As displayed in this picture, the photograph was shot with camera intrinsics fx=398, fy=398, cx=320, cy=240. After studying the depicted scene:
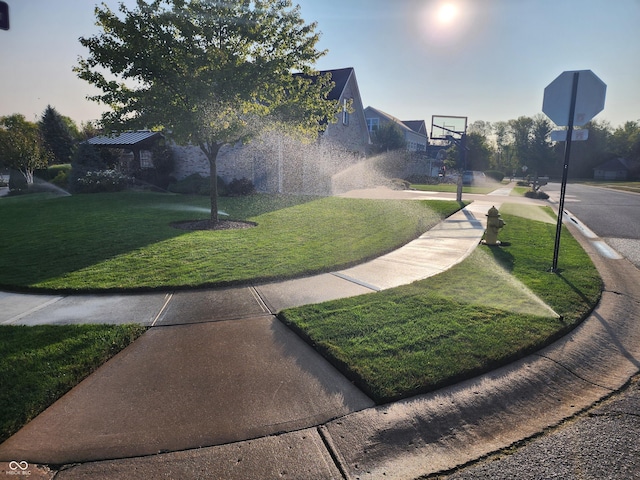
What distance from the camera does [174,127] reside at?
9.85 metres

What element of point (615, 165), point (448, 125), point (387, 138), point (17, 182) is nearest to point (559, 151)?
point (615, 165)

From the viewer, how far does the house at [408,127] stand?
152ft

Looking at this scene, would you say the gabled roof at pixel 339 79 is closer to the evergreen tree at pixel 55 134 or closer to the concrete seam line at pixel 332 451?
the concrete seam line at pixel 332 451

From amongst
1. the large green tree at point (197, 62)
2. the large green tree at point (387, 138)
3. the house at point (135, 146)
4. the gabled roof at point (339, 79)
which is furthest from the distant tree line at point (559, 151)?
the large green tree at point (197, 62)

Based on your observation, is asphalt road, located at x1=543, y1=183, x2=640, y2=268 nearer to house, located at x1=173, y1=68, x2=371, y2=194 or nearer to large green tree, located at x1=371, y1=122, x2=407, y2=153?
house, located at x1=173, y1=68, x2=371, y2=194

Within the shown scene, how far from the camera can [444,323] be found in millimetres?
4441

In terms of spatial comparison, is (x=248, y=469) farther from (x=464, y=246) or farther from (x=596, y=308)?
(x=464, y=246)

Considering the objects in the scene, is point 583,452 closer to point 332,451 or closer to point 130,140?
point 332,451

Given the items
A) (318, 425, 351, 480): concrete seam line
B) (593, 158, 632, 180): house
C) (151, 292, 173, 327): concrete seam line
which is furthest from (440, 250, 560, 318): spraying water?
(593, 158, 632, 180): house

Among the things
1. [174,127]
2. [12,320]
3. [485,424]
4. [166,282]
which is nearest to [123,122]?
[174,127]

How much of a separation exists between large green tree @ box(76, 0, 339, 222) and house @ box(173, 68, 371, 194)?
26.9 ft

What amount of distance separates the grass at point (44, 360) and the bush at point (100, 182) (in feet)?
60.0

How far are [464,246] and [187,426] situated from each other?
24.4ft

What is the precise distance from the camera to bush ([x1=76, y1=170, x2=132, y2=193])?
66.9 feet
